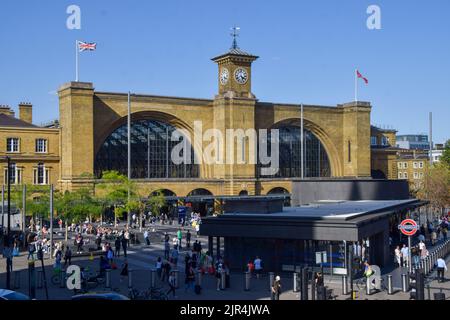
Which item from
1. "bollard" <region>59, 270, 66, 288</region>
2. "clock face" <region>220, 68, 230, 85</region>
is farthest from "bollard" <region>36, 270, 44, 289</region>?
"clock face" <region>220, 68, 230, 85</region>

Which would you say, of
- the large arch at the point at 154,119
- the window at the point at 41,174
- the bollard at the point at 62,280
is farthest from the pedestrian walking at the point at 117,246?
the window at the point at 41,174

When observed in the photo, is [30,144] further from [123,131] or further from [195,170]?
[195,170]

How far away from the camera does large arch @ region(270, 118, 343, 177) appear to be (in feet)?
262

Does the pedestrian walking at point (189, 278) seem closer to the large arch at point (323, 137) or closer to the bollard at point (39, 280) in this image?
the bollard at point (39, 280)

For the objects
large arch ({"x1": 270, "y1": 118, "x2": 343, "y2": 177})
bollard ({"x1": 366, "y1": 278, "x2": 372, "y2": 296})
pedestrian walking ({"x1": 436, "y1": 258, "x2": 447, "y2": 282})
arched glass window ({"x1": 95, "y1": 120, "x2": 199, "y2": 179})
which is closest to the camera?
bollard ({"x1": 366, "y1": 278, "x2": 372, "y2": 296})

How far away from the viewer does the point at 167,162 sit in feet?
236

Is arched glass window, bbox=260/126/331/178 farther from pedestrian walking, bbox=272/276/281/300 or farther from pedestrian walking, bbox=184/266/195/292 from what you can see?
pedestrian walking, bbox=272/276/281/300

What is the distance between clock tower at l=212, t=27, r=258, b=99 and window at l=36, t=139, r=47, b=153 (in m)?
20.5

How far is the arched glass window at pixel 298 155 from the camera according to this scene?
8056 centimetres

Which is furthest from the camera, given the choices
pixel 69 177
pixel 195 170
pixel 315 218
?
pixel 195 170

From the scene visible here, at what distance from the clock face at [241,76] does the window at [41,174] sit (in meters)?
23.7

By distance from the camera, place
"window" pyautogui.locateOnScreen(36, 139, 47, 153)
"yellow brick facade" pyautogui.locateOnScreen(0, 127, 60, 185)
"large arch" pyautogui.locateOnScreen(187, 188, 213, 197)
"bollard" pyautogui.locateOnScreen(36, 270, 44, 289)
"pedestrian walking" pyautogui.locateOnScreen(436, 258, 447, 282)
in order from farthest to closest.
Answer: "large arch" pyautogui.locateOnScreen(187, 188, 213, 197), "window" pyautogui.locateOnScreen(36, 139, 47, 153), "yellow brick facade" pyautogui.locateOnScreen(0, 127, 60, 185), "pedestrian walking" pyautogui.locateOnScreen(436, 258, 447, 282), "bollard" pyautogui.locateOnScreen(36, 270, 44, 289)
